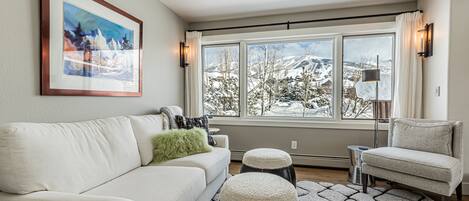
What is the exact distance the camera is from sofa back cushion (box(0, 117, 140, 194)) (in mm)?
1206

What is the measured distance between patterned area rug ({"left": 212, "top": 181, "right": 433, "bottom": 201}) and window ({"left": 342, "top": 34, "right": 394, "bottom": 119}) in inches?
44.8

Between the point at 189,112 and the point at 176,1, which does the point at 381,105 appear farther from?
the point at 176,1

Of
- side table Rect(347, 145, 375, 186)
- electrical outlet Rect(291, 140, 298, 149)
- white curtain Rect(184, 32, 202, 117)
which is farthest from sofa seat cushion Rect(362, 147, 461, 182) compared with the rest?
white curtain Rect(184, 32, 202, 117)

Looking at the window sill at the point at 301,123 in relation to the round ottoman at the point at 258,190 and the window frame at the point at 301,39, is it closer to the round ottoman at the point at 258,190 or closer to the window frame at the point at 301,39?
the window frame at the point at 301,39

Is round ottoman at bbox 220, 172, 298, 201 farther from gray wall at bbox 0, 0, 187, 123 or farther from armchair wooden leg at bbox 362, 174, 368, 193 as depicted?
gray wall at bbox 0, 0, 187, 123

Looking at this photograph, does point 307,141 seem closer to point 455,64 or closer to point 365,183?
point 365,183

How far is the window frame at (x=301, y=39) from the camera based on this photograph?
10.7 feet

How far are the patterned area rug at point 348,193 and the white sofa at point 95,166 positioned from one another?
2.24 feet

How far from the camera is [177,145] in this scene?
7.32 feet

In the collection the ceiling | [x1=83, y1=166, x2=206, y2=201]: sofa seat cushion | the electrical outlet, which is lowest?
the electrical outlet

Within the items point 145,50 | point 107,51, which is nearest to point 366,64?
point 145,50

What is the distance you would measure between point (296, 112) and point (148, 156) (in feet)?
7.62

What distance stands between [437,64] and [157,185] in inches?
122

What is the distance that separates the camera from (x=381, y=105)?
3.15m
